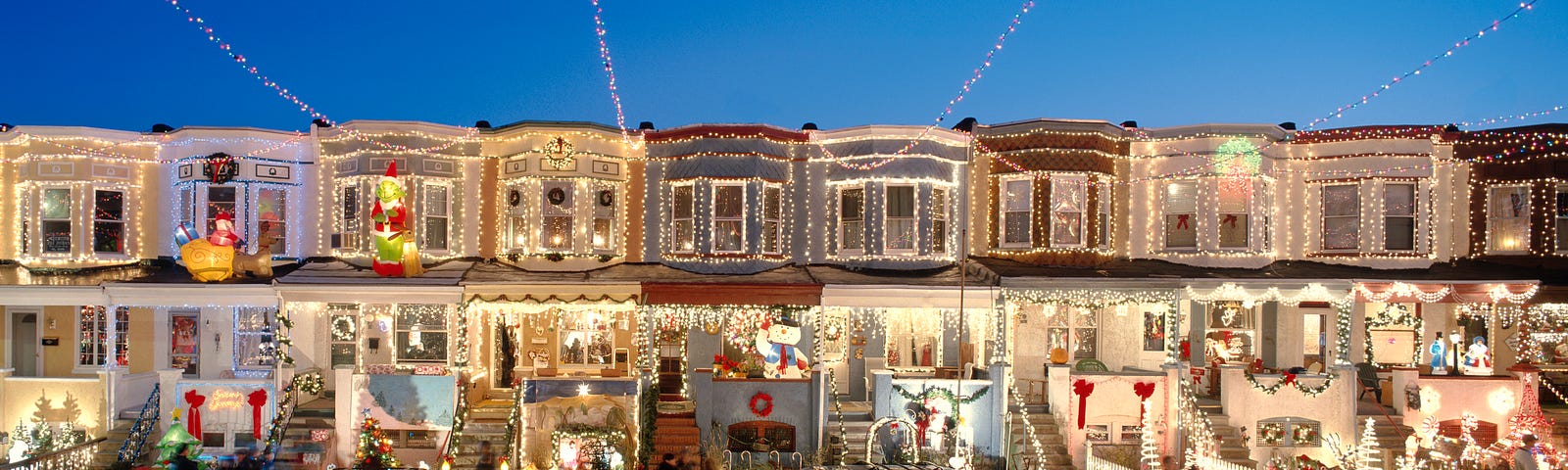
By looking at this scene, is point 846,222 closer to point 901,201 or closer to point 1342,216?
point 901,201

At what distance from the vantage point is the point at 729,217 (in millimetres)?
22719

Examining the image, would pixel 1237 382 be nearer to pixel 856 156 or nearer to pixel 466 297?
pixel 856 156

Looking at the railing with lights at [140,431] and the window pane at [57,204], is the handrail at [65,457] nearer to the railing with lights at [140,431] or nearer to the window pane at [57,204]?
the railing with lights at [140,431]

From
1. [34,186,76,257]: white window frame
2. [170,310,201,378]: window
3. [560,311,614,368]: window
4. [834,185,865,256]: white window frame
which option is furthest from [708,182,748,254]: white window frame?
[34,186,76,257]: white window frame

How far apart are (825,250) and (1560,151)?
1553 cm

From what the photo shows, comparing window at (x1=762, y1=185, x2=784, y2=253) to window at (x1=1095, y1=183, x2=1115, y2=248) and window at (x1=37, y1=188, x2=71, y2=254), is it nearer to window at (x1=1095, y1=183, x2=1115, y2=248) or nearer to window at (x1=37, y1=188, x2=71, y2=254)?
window at (x1=1095, y1=183, x2=1115, y2=248)

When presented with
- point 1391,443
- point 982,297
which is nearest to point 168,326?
point 982,297

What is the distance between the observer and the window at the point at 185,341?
22703 millimetres

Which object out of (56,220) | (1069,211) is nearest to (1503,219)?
(1069,211)

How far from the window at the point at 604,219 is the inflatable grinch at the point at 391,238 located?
3.94m

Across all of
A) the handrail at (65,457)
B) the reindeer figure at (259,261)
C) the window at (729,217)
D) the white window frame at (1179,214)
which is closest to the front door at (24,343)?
the handrail at (65,457)

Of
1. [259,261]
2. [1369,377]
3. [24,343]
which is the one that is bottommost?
[1369,377]

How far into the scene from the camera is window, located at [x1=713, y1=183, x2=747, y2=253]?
74.2 ft

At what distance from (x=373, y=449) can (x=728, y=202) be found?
28.2ft
